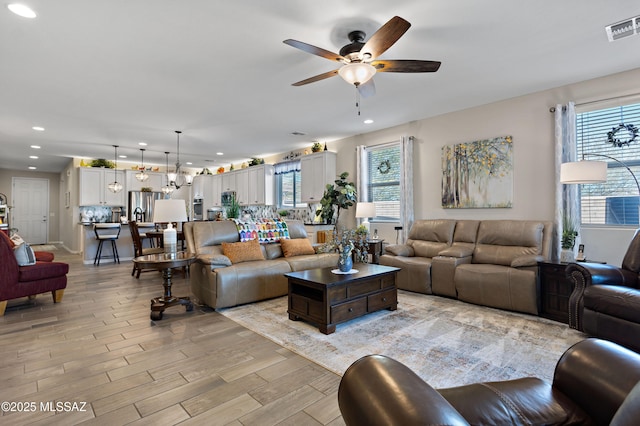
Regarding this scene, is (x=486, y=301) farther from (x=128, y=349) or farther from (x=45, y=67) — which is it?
(x=45, y=67)

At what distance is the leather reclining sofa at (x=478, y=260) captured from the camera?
12.3ft

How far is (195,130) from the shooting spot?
20.3 feet

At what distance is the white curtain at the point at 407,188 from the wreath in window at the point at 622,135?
265 centimetres


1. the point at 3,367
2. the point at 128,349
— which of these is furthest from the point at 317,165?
the point at 3,367

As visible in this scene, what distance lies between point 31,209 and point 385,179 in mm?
12560

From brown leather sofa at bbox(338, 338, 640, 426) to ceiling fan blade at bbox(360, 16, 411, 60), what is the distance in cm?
207

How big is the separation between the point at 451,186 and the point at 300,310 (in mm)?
3319

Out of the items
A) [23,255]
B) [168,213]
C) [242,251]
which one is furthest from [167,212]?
[23,255]

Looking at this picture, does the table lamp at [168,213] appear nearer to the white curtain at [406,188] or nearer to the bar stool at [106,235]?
the white curtain at [406,188]

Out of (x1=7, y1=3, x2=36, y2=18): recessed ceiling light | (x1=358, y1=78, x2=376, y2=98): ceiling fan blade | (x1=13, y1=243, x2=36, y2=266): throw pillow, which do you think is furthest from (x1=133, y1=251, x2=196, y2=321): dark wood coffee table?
(x1=358, y1=78, x2=376, y2=98): ceiling fan blade

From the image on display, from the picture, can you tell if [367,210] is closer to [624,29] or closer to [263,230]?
[263,230]

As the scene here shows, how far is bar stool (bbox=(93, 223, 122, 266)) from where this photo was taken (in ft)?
24.2

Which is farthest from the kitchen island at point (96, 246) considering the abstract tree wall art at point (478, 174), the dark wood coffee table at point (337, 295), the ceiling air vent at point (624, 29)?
the ceiling air vent at point (624, 29)

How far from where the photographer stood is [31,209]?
11.3 m
